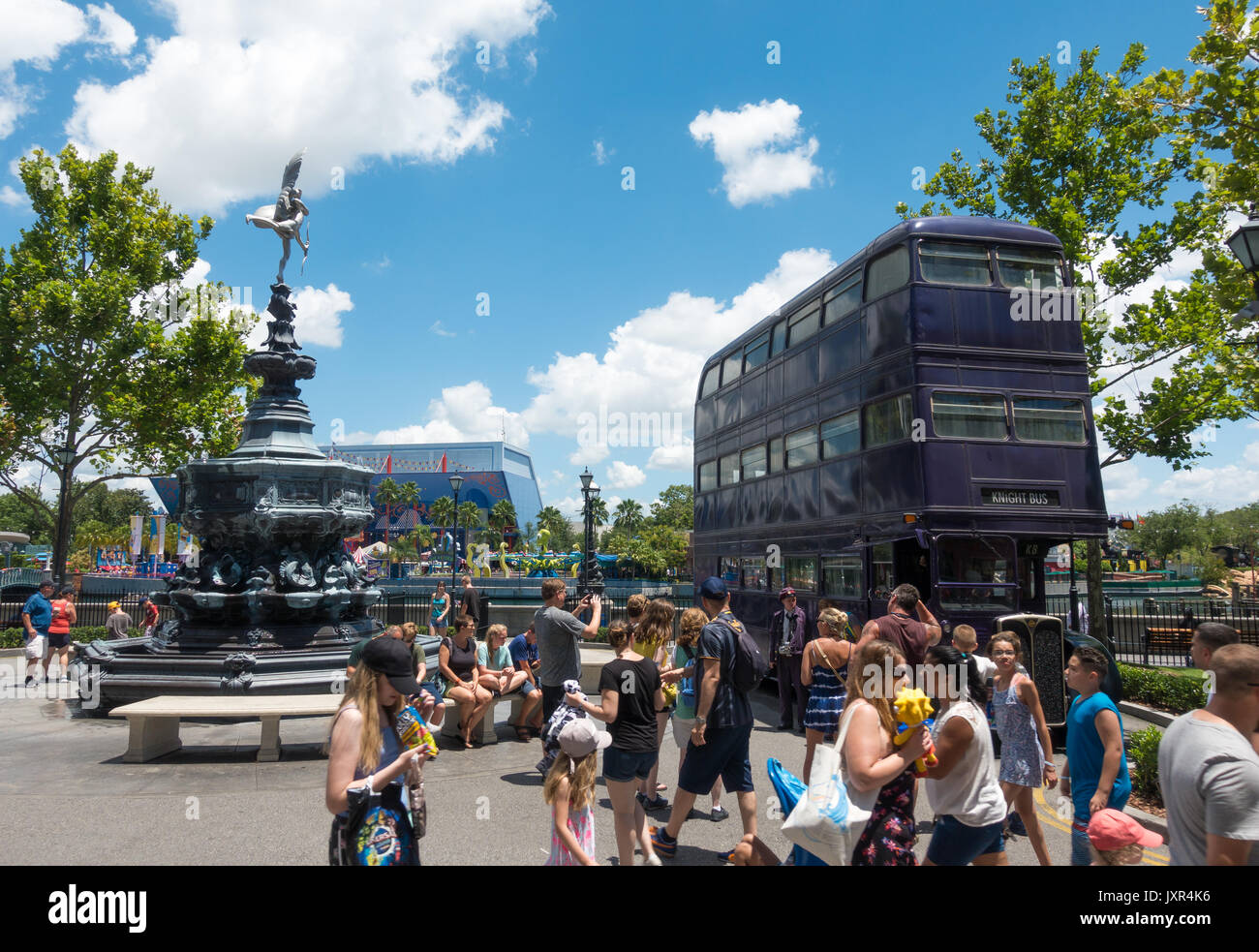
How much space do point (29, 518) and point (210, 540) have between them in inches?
4073

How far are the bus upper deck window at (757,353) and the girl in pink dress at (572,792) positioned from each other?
10.8 metres

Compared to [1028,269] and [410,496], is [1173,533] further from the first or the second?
[410,496]

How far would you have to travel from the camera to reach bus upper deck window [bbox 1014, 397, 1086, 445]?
9.91 metres

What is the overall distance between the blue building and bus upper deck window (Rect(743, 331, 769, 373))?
10411 centimetres

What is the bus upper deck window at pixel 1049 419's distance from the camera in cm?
991

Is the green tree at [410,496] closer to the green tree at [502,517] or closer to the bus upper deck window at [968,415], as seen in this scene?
the green tree at [502,517]

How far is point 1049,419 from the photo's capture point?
9.98m

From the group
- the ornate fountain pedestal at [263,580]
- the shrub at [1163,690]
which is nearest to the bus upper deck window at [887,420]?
the shrub at [1163,690]

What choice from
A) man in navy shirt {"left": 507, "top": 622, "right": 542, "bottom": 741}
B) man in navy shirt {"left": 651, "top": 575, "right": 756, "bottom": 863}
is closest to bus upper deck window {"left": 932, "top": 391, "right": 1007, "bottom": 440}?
man in navy shirt {"left": 651, "top": 575, "right": 756, "bottom": 863}

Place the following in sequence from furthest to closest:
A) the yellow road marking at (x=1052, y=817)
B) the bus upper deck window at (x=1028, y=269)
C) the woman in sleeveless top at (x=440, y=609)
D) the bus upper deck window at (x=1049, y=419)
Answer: the woman in sleeveless top at (x=440, y=609), the bus upper deck window at (x=1028, y=269), the bus upper deck window at (x=1049, y=419), the yellow road marking at (x=1052, y=817)

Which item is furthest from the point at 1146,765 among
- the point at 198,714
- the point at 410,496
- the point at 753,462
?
A: the point at 410,496

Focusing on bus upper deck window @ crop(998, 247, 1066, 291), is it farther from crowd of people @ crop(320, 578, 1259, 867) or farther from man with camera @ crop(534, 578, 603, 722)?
man with camera @ crop(534, 578, 603, 722)

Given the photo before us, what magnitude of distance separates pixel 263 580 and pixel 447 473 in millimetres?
113574
